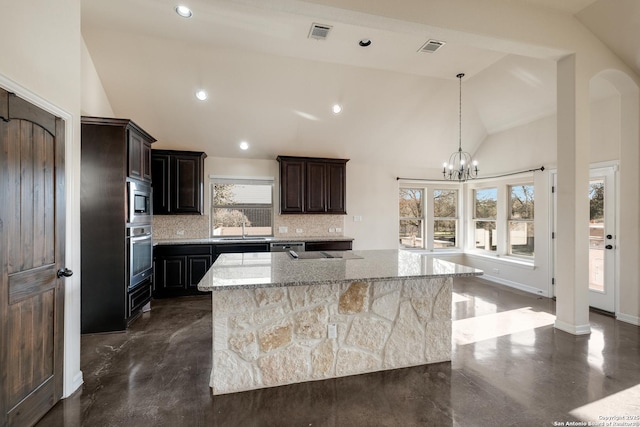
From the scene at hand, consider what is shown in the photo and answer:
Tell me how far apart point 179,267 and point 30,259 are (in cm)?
290

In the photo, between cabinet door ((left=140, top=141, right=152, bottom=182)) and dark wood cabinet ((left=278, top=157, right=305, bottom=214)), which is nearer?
cabinet door ((left=140, top=141, right=152, bottom=182))

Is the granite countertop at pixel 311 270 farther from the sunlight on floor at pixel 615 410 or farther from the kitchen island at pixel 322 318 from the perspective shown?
the sunlight on floor at pixel 615 410

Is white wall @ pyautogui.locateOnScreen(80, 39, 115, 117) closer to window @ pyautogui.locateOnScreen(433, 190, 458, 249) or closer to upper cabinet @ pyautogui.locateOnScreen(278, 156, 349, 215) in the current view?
upper cabinet @ pyautogui.locateOnScreen(278, 156, 349, 215)

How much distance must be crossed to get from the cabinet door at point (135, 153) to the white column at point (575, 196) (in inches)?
198

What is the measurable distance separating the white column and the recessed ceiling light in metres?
4.23

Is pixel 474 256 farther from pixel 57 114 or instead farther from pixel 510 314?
pixel 57 114

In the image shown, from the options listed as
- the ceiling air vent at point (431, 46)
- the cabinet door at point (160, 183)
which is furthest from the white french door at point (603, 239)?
the cabinet door at point (160, 183)

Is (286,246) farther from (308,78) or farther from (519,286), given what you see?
(519,286)

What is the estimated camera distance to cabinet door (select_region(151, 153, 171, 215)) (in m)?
4.84

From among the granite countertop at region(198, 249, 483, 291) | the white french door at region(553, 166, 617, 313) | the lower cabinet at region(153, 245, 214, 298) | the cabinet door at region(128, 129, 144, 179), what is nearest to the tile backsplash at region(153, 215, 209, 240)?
the lower cabinet at region(153, 245, 214, 298)

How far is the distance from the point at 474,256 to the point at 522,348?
11.7 feet

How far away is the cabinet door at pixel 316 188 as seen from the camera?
17.9ft

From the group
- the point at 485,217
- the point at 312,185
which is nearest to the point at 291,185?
the point at 312,185

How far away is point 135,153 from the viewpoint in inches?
144
